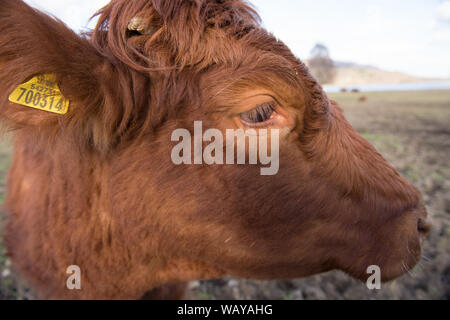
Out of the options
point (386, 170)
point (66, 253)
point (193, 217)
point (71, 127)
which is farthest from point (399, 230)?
point (66, 253)

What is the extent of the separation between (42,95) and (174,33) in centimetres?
68

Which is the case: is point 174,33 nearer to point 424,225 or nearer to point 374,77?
point 424,225

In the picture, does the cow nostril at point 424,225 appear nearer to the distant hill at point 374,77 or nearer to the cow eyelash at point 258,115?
the cow eyelash at point 258,115

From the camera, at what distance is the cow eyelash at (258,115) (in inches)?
54.4

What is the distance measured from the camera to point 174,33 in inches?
57.4

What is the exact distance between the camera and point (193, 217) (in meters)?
1.52

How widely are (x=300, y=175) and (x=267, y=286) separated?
2514mm

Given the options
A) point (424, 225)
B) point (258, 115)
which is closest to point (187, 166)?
point (258, 115)

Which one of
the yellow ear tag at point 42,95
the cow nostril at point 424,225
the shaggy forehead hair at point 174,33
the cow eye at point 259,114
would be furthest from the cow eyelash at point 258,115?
the cow nostril at point 424,225

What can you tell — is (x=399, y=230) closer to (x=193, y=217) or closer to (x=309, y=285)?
(x=193, y=217)

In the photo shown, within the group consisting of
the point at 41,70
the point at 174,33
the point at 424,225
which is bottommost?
the point at 424,225

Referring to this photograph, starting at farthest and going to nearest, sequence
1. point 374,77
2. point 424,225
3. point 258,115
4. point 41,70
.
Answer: point 374,77, point 424,225, point 258,115, point 41,70

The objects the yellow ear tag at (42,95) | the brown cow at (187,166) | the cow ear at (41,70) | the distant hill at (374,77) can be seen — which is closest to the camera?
the cow ear at (41,70)

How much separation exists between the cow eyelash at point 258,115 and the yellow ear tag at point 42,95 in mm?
835
